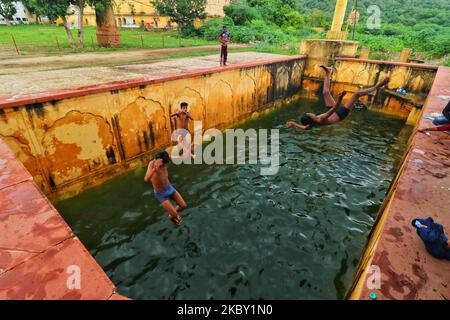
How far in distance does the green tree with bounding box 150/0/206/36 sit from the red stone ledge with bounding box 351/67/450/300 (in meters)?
27.4

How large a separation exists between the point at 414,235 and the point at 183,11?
29.3 m

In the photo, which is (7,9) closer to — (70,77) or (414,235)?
(70,77)

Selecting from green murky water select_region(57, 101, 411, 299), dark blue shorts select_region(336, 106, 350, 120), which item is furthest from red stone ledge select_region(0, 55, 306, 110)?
dark blue shorts select_region(336, 106, 350, 120)

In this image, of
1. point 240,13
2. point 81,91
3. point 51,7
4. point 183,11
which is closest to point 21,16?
point 183,11

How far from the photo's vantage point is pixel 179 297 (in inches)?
171

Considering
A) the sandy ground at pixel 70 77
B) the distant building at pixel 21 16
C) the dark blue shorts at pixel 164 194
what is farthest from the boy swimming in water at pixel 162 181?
the distant building at pixel 21 16

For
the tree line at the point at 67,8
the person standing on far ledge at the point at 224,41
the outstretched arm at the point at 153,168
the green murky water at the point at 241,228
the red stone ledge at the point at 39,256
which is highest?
the tree line at the point at 67,8

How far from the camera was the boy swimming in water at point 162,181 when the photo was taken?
16.2 feet

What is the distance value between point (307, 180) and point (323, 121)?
7.90 feet

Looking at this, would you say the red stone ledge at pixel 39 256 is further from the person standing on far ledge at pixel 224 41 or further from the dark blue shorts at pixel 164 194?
the person standing on far ledge at pixel 224 41

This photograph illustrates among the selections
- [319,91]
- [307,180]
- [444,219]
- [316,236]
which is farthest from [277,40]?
[444,219]

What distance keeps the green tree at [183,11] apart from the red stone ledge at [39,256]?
28.0 m

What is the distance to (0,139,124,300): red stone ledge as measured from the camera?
6.88 ft

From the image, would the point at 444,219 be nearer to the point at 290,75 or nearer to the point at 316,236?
the point at 316,236
